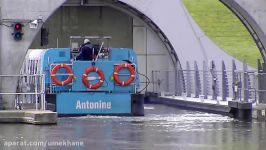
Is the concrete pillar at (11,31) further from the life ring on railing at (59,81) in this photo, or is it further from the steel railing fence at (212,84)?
the steel railing fence at (212,84)

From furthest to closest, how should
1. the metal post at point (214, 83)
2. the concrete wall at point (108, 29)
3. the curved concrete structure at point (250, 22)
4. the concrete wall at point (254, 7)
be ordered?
the concrete wall at point (108, 29) < the curved concrete structure at point (250, 22) < the concrete wall at point (254, 7) < the metal post at point (214, 83)

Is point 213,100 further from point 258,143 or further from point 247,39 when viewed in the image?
point 247,39

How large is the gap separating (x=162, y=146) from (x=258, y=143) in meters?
2.27

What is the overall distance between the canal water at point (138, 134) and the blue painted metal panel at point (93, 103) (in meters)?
0.51

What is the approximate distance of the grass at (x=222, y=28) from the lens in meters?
61.4

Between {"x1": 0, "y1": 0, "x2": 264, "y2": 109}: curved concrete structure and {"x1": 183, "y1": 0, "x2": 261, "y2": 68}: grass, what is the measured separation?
9479mm


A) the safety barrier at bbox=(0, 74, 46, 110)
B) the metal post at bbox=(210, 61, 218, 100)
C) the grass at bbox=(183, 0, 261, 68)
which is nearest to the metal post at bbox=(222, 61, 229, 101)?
the metal post at bbox=(210, 61, 218, 100)

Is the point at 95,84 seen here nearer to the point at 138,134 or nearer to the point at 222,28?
the point at 138,134

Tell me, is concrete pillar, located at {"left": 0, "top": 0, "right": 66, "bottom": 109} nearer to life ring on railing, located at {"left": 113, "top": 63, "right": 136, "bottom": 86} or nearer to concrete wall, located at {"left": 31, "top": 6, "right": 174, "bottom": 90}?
life ring on railing, located at {"left": 113, "top": 63, "right": 136, "bottom": 86}

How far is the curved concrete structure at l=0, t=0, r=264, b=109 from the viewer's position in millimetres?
34250

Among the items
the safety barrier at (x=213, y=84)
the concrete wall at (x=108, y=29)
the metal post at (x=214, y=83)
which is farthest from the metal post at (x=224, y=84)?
the concrete wall at (x=108, y=29)

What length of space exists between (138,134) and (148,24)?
23.2 meters

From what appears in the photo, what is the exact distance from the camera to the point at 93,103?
28953 millimetres

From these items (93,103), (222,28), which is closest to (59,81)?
(93,103)
